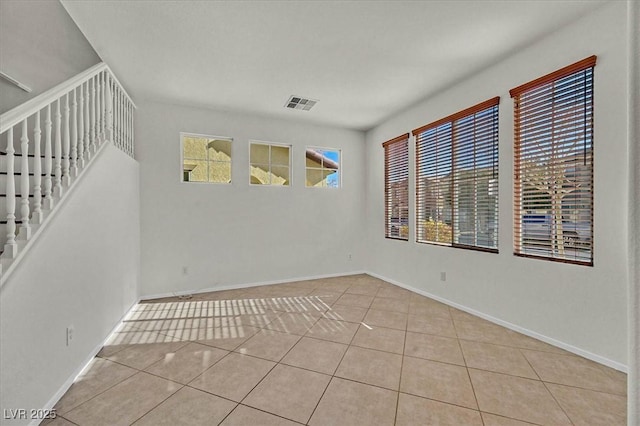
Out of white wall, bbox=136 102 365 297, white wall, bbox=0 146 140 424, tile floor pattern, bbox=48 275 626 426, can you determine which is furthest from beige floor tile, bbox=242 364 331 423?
white wall, bbox=136 102 365 297

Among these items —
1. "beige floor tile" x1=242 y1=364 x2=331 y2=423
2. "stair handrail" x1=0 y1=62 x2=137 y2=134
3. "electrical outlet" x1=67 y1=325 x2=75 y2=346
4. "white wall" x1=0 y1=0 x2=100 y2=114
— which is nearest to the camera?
"stair handrail" x1=0 y1=62 x2=137 y2=134

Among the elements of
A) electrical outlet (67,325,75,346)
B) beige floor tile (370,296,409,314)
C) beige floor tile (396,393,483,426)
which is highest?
electrical outlet (67,325,75,346)

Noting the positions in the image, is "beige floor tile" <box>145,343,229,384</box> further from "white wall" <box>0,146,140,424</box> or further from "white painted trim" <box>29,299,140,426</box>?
"white wall" <box>0,146,140,424</box>

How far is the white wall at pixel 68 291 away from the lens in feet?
4.91

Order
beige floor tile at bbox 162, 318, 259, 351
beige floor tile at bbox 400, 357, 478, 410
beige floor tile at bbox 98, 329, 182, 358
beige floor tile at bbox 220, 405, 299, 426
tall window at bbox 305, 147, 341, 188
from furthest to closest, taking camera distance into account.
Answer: tall window at bbox 305, 147, 341, 188 < beige floor tile at bbox 162, 318, 259, 351 < beige floor tile at bbox 98, 329, 182, 358 < beige floor tile at bbox 400, 357, 478, 410 < beige floor tile at bbox 220, 405, 299, 426

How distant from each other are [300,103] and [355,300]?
292 cm

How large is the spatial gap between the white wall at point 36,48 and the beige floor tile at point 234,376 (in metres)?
3.29

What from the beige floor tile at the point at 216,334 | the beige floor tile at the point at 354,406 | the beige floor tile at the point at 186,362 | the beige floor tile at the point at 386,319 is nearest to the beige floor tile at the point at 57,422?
the beige floor tile at the point at 186,362

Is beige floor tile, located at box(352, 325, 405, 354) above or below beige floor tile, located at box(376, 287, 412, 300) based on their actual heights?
below

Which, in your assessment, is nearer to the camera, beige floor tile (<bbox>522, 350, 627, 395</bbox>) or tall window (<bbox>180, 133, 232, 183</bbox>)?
beige floor tile (<bbox>522, 350, 627, 395</bbox>)

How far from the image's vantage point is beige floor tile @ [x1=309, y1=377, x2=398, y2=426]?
1684mm

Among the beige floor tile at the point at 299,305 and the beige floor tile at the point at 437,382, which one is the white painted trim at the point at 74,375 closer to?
the beige floor tile at the point at 299,305

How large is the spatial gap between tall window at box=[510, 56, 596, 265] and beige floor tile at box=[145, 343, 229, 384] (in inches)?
123

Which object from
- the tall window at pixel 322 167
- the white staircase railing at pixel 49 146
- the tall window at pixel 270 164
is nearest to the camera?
the white staircase railing at pixel 49 146
